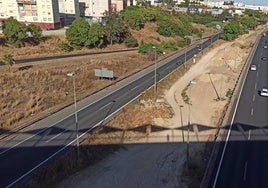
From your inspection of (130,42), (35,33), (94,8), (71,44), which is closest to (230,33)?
(130,42)

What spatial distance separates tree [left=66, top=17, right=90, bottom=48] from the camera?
104375 mm

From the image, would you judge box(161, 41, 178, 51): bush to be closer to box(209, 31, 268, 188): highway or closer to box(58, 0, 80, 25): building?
box(58, 0, 80, 25): building

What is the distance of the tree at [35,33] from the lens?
10425cm

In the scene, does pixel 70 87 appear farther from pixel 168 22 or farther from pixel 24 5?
pixel 168 22

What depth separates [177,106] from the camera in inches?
2430

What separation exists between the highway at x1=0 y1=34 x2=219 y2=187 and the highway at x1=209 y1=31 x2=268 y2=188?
59.8 ft

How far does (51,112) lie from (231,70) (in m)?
59.3

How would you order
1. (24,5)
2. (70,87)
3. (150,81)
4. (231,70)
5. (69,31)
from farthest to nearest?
(24,5) → (69,31) → (231,70) → (150,81) → (70,87)

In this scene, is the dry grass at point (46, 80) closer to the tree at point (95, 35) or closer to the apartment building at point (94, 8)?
the tree at point (95, 35)

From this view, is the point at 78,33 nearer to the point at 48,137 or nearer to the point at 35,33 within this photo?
the point at 35,33

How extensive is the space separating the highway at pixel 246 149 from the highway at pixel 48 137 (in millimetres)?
18213

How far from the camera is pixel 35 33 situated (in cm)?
10506

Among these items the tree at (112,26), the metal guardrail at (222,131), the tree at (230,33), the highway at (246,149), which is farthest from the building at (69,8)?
the highway at (246,149)

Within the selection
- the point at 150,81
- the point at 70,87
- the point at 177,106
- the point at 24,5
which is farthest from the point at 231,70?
the point at 24,5
